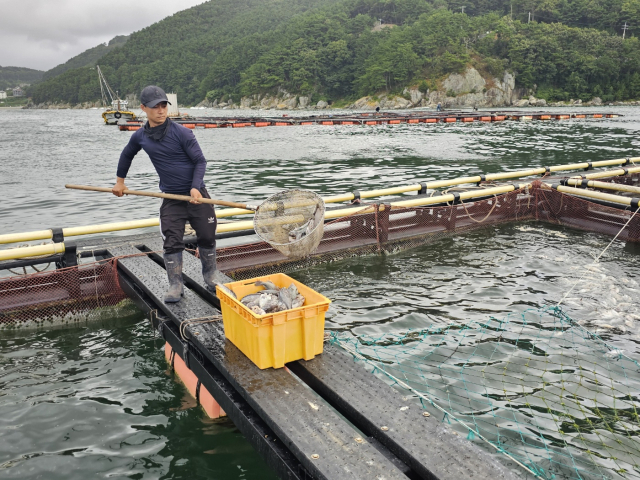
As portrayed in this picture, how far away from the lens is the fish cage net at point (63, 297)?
7.43m

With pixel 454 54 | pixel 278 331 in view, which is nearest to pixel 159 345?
pixel 278 331

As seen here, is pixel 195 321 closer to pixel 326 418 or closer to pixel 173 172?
pixel 173 172

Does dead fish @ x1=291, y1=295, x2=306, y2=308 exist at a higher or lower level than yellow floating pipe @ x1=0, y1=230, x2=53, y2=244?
lower

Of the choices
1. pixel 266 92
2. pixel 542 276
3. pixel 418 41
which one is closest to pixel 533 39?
pixel 418 41

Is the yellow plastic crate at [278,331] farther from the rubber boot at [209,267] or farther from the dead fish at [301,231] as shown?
the rubber boot at [209,267]

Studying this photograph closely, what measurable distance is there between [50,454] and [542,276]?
8622 millimetres

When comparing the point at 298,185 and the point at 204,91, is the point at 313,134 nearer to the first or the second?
the point at 298,185

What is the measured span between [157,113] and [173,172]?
2.37ft

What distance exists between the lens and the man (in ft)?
18.5

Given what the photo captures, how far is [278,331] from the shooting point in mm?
4461

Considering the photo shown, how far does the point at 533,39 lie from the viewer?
138 m

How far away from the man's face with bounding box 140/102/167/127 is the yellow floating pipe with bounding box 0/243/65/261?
11.3ft

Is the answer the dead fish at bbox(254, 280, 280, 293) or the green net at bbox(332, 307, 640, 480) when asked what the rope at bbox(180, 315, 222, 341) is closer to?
the dead fish at bbox(254, 280, 280, 293)

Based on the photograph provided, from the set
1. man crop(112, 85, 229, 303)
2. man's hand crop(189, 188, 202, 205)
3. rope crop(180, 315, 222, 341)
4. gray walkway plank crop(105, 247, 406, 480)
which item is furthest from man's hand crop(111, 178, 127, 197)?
rope crop(180, 315, 222, 341)
